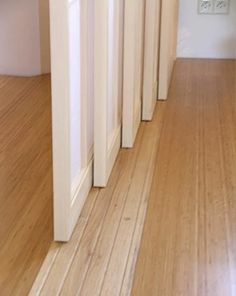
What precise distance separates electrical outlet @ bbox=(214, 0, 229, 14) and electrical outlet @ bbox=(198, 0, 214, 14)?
26 millimetres

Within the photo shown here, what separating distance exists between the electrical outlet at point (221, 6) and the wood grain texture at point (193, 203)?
2.54ft

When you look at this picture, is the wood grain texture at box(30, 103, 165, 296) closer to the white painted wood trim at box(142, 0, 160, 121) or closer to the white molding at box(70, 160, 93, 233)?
the white molding at box(70, 160, 93, 233)

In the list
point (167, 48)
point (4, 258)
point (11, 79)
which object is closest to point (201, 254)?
point (4, 258)

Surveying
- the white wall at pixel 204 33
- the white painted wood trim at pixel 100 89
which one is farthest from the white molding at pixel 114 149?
the white wall at pixel 204 33

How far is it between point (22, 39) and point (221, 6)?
132cm

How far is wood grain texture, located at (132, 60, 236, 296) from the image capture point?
191cm

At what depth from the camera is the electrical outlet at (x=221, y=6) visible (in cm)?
419

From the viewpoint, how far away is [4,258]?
199 centimetres

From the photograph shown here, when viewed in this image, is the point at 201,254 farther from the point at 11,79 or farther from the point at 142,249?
the point at 11,79

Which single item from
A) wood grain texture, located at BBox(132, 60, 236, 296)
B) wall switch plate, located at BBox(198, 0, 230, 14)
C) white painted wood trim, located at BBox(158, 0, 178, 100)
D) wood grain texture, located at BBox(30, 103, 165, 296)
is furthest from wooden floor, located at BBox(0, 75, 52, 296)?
wall switch plate, located at BBox(198, 0, 230, 14)

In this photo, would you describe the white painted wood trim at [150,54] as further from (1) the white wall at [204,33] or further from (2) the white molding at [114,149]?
(1) the white wall at [204,33]

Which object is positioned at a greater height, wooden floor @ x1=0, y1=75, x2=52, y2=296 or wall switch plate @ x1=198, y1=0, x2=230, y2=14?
wall switch plate @ x1=198, y1=0, x2=230, y2=14

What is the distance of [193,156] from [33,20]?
1.45m

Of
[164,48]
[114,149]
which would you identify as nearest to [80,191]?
[114,149]
